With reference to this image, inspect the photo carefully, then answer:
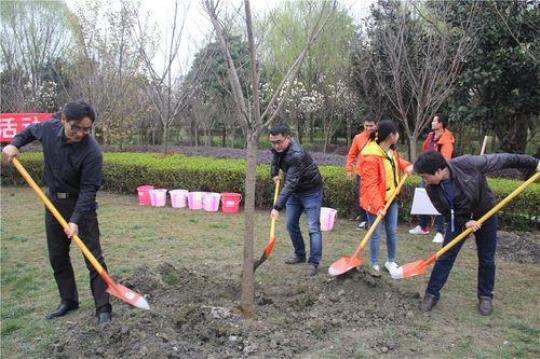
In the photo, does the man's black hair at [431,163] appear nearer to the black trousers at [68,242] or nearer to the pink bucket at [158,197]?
the black trousers at [68,242]

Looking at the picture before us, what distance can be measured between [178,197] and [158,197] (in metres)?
0.42

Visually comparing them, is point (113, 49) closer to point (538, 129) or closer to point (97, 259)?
point (97, 259)

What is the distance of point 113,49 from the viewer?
45.5ft

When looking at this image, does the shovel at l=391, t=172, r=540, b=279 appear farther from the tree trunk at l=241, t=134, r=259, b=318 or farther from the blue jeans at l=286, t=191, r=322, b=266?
the tree trunk at l=241, t=134, r=259, b=318

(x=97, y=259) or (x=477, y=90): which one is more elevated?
(x=477, y=90)

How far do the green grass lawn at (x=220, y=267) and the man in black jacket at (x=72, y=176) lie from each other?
0.49 m

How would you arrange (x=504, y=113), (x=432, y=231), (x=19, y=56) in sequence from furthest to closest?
1. (x=19, y=56)
2. (x=504, y=113)
3. (x=432, y=231)

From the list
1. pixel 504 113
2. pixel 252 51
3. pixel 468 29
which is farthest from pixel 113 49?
pixel 252 51

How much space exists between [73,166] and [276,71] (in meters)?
17.3

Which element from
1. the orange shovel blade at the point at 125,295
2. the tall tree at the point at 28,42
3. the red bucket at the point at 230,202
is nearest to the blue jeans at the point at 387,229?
the orange shovel blade at the point at 125,295

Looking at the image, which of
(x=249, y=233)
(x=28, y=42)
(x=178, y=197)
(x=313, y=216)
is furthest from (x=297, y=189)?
(x=28, y=42)

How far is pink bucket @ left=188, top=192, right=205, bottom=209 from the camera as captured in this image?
8461 mm

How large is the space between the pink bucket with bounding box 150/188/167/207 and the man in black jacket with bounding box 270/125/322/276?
12.8 ft

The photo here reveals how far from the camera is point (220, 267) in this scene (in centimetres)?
530
